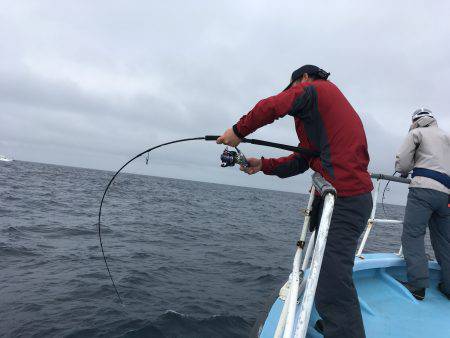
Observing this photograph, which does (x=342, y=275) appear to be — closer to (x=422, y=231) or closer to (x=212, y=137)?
(x=212, y=137)

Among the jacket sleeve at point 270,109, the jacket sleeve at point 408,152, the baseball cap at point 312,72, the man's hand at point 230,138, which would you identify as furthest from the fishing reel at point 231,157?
the jacket sleeve at point 408,152

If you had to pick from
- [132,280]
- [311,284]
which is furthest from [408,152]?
[132,280]

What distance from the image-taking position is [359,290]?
3969 millimetres

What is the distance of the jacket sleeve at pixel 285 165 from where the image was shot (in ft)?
10.6

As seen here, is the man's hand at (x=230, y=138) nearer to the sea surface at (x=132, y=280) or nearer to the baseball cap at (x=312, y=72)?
the baseball cap at (x=312, y=72)

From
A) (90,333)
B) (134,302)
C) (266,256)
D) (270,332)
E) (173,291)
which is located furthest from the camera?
(266,256)

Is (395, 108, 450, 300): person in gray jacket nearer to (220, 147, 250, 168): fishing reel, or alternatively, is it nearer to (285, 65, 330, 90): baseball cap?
(285, 65, 330, 90): baseball cap

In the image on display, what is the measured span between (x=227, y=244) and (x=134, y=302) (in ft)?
20.0

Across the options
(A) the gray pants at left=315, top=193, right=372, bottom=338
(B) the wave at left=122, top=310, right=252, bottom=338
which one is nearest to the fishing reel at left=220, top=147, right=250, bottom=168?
(A) the gray pants at left=315, top=193, right=372, bottom=338

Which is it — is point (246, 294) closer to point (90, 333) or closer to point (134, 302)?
point (134, 302)

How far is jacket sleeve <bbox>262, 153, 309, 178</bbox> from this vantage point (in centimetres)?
323

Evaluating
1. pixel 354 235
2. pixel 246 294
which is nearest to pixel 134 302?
pixel 246 294

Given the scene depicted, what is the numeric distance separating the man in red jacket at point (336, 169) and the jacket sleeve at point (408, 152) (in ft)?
6.58

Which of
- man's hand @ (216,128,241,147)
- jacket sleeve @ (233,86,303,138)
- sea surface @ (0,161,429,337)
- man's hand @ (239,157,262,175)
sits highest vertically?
jacket sleeve @ (233,86,303,138)
